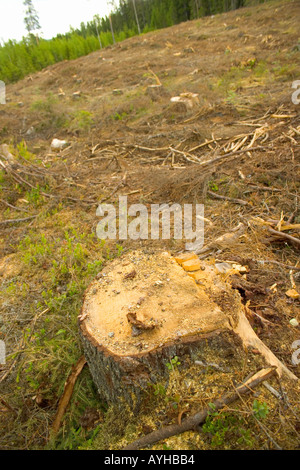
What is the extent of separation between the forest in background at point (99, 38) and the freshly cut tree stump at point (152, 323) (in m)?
25.2

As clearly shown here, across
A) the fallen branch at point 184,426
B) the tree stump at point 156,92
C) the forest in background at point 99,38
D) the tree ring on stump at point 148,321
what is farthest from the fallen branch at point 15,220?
the forest in background at point 99,38

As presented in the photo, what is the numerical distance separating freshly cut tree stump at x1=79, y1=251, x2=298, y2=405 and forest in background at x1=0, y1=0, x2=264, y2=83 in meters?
25.2

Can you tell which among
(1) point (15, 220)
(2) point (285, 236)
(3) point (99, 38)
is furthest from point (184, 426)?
(3) point (99, 38)

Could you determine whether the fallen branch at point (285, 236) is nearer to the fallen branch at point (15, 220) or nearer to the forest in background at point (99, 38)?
the fallen branch at point (15, 220)

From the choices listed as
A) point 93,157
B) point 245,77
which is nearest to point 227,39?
point 245,77

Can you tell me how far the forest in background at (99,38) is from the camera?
21817 mm

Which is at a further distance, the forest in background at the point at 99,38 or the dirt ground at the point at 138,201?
the forest in background at the point at 99,38

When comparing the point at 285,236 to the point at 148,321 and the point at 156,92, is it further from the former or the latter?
the point at 156,92

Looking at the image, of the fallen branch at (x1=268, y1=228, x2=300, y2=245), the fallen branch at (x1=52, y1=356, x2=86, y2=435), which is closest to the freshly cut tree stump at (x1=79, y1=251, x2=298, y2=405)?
the fallen branch at (x1=52, y1=356, x2=86, y2=435)

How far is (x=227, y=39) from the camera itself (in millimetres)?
15234

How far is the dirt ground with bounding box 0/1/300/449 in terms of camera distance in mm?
2055
